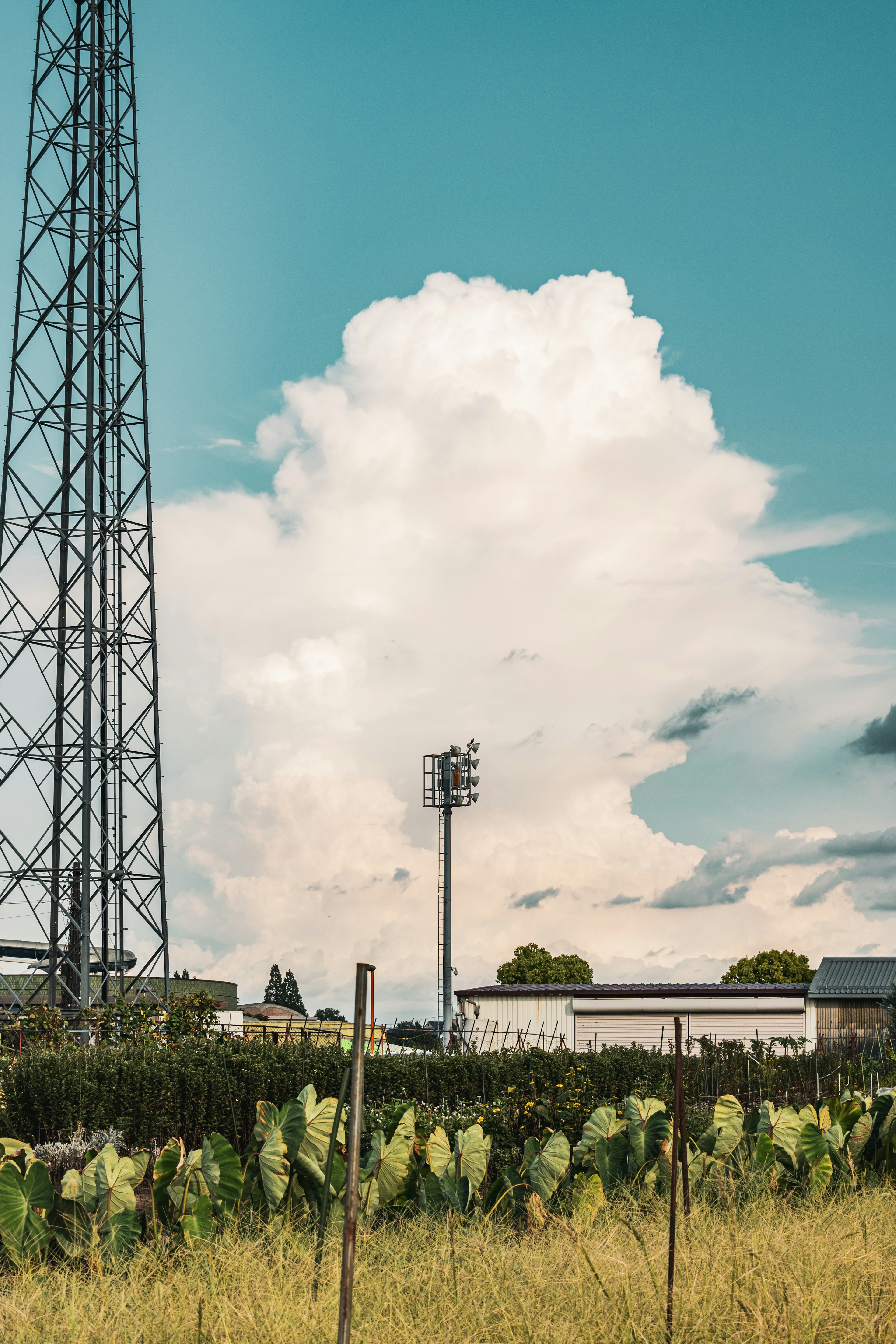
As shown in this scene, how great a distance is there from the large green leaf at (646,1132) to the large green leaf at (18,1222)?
4.44 meters

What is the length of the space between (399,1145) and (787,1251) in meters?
2.89

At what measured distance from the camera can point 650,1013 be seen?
4062 cm

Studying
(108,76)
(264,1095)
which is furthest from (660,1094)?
(108,76)

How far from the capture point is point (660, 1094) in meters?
15.4

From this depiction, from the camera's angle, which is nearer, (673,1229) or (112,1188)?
(673,1229)

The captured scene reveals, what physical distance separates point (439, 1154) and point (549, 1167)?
0.92m

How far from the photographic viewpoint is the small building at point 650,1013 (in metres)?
39.7

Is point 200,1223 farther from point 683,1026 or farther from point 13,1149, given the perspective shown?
point 683,1026

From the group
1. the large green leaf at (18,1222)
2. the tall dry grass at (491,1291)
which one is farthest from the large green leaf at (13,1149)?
the tall dry grass at (491,1291)

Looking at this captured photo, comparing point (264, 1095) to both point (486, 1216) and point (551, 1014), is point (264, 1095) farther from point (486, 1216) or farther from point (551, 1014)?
point (551, 1014)

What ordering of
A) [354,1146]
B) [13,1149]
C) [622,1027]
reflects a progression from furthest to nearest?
[622,1027] < [13,1149] < [354,1146]

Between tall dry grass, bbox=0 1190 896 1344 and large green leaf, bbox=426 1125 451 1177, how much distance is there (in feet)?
2.18

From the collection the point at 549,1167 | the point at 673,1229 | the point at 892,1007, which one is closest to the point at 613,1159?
the point at 549,1167

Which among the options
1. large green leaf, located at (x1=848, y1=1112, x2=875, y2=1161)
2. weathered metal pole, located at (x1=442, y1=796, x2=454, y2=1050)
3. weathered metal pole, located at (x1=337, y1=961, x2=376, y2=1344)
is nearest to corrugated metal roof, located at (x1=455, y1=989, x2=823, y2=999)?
weathered metal pole, located at (x1=442, y1=796, x2=454, y2=1050)
